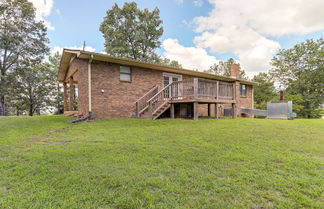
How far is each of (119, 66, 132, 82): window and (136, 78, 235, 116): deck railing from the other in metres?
1.41

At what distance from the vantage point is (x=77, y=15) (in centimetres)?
1448

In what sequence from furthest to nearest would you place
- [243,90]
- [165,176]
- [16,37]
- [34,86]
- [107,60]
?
[34,86]
[16,37]
[243,90]
[107,60]
[165,176]

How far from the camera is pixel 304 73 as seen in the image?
814 inches

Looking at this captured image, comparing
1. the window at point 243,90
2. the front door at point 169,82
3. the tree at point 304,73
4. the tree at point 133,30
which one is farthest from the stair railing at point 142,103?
the tree at point 304,73

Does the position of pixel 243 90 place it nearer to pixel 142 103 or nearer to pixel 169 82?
pixel 169 82

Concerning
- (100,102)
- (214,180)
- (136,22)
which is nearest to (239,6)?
(100,102)

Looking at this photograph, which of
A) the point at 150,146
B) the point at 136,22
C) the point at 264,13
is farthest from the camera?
the point at 136,22

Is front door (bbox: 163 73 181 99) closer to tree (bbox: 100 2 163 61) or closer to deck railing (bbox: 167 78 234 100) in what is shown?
deck railing (bbox: 167 78 234 100)

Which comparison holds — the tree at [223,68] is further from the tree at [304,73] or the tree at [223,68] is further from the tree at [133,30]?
the tree at [133,30]

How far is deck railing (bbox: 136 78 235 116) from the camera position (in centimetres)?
840

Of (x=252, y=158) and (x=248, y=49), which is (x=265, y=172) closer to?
(x=252, y=158)

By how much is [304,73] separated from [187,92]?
20882 mm

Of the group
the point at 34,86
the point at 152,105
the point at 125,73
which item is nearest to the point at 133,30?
the point at 34,86

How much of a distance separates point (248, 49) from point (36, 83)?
93.1ft
